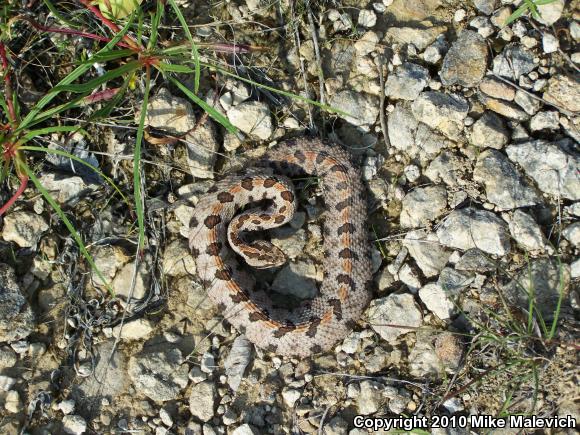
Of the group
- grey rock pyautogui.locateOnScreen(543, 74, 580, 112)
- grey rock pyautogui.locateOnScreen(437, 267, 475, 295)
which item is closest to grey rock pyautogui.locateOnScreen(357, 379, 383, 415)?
grey rock pyautogui.locateOnScreen(437, 267, 475, 295)

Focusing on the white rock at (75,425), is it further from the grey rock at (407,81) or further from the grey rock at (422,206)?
the grey rock at (407,81)

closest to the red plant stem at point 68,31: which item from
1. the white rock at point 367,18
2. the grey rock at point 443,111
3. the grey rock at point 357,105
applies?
the grey rock at point 357,105

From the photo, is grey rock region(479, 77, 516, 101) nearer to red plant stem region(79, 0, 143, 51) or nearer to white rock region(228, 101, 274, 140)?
white rock region(228, 101, 274, 140)

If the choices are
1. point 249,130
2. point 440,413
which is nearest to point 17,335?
point 249,130

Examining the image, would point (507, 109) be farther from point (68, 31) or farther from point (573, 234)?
point (68, 31)

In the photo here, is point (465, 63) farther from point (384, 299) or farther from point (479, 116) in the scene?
point (384, 299)

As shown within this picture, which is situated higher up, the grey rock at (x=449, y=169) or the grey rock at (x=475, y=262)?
the grey rock at (x=449, y=169)
